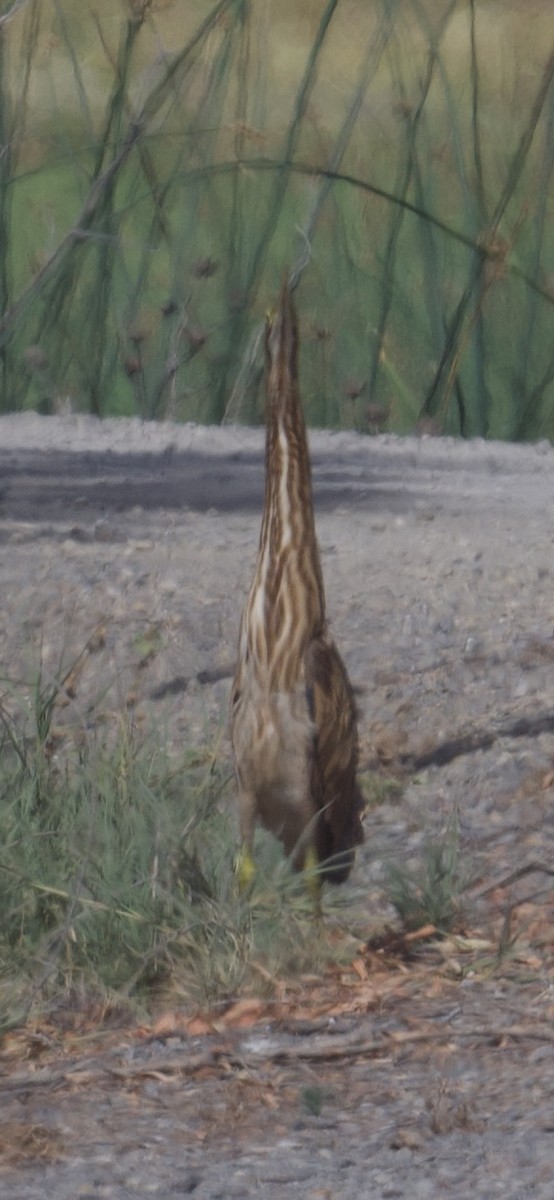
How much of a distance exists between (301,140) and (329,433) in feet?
9.57

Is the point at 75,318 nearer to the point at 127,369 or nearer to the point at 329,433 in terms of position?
the point at 127,369

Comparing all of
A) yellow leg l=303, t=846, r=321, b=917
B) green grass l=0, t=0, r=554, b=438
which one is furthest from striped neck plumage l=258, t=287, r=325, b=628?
green grass l=0, t=0, r=554, b=438

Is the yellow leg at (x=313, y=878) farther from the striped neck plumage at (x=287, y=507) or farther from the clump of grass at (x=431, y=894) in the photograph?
the striped neck plumage at (x=287, y=507)

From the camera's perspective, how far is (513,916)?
4551mm

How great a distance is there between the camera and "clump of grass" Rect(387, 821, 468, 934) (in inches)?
171

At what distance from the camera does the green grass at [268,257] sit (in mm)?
10125

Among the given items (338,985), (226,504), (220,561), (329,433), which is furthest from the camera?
(329,433)

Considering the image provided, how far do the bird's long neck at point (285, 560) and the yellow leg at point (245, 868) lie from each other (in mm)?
357

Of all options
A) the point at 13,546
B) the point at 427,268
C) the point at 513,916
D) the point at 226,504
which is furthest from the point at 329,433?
the point at 513,916

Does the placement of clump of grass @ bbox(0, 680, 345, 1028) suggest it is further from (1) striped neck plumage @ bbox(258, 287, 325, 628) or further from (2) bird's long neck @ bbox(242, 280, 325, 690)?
(1) striped neck plumage @ bbox(258, 287, 325, 628)

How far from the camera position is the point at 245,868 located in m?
4.30

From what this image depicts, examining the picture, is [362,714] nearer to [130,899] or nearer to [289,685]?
[289,685]

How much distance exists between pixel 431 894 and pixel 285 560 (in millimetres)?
751

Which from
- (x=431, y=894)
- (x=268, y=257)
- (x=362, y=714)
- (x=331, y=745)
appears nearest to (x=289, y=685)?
(x=331, y=745)
